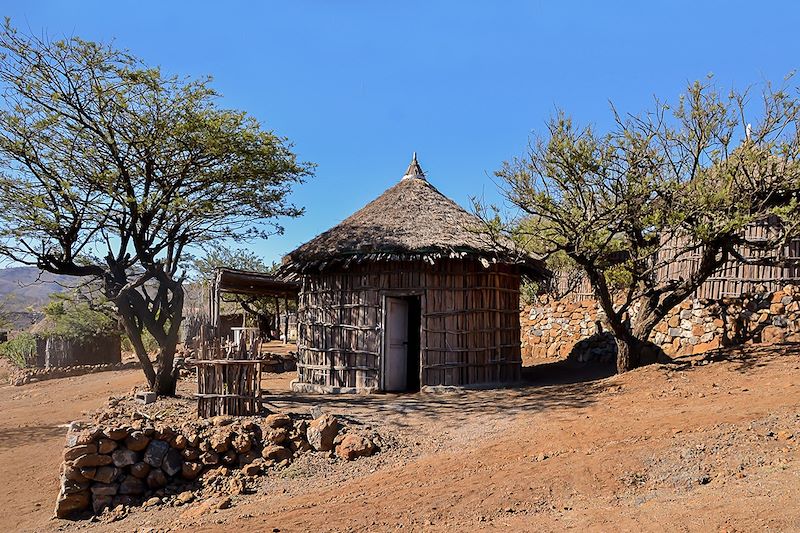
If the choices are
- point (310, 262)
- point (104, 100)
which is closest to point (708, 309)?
point (310, 262)

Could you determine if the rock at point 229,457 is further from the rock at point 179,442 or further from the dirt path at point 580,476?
the dirt path at point 580,476

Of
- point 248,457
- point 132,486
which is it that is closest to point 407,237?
point 248,457

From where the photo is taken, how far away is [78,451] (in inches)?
285

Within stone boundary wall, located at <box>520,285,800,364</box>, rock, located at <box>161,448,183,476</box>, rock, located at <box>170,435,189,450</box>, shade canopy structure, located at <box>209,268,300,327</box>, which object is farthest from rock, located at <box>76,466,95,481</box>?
stone boundary wall, located at <box>520,285,800,364</box>

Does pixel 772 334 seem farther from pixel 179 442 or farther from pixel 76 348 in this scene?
pixel 76 348

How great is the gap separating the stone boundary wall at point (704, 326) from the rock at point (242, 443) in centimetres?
928

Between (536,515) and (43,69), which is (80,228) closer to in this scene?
(43,69)

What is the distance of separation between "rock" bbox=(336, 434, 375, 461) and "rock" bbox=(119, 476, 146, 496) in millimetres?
2443

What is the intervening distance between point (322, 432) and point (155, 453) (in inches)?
82.3

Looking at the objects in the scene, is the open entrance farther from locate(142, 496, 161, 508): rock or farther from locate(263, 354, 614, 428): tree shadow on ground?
locate(142, 496, 161, 508): rock

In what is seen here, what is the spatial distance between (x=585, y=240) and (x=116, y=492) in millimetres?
7599

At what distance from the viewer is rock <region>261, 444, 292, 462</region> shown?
732cm

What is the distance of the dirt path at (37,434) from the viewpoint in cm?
739

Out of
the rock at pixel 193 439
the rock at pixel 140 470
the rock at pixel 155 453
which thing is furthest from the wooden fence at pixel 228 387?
the rock at pixel 140 470
